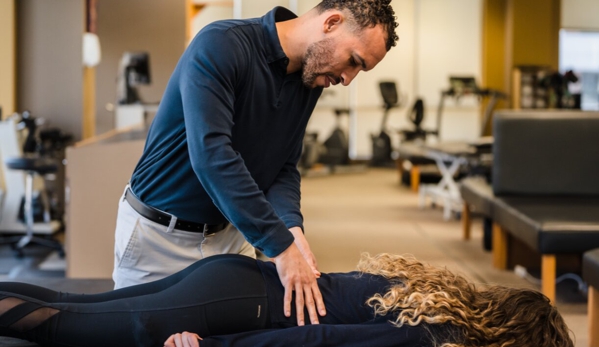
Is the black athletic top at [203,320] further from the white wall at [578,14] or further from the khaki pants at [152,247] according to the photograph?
the white wall at [578,14]

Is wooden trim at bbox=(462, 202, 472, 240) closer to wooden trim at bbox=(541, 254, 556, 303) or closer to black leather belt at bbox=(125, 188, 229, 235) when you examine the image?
wooden trim at bbox=(541, 254, 556, 303)

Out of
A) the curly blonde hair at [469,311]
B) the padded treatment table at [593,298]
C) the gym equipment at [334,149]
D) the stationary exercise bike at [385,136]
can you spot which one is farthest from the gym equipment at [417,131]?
the curly blonde hair at [469,311]

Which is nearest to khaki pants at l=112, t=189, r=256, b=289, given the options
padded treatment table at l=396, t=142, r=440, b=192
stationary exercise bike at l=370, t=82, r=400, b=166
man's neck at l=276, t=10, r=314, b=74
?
man's neck at l=276, t=10, r=314, b=74

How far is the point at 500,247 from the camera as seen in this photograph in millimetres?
4539

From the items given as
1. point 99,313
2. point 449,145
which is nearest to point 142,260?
point 99,313

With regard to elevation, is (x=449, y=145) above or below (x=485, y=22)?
below

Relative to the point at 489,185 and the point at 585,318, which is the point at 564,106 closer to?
the point at 489,185


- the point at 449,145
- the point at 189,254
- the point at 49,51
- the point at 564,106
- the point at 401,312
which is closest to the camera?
the point at 401,312

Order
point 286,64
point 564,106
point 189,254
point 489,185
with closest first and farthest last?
point 286,64 → point 189,254 → point 489,185 → point 564,106

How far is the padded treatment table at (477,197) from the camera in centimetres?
463

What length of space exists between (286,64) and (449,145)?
512 centimetres

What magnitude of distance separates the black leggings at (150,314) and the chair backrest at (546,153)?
122 inches

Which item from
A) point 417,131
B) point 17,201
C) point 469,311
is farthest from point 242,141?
point 417,131

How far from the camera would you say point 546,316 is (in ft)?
5.56
